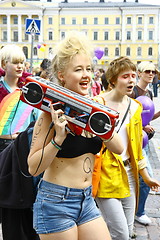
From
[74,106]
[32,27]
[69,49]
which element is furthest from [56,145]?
[32,27]

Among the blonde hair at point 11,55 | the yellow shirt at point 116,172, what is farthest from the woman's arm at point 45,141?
the blonde hair at point 11,55

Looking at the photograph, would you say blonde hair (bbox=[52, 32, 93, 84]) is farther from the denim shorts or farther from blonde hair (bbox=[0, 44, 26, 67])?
blonde hair (bbox=[0, 44, 26, 67])

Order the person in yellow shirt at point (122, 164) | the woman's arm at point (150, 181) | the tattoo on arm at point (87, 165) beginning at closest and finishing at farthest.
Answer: the tattoo on arm at point (87, 165) → the person in yellow shirt at point (122, 164) → the woman's arm at point (150, 181)

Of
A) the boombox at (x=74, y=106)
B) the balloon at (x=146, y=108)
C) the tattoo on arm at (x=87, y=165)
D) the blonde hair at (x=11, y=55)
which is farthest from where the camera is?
the balloon at (x=146, y=108)

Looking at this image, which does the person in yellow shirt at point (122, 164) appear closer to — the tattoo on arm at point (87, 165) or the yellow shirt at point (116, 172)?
the yellow shirt at point (116, 172)

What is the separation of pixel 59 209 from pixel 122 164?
1.02 metres

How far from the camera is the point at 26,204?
272 centimetres

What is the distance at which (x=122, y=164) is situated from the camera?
308 centimetres

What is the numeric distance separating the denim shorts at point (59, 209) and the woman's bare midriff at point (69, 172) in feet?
0.09

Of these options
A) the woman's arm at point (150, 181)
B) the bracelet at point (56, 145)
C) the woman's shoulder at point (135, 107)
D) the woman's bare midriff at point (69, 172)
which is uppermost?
the woman's shoulder at point (135, 107)

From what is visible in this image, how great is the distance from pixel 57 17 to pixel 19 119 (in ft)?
298

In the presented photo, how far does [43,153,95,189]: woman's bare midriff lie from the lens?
7.25 ft

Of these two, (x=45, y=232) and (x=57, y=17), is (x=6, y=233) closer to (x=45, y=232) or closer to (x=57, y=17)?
(x=45, y=232)

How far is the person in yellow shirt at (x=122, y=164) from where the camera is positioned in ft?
9.70
